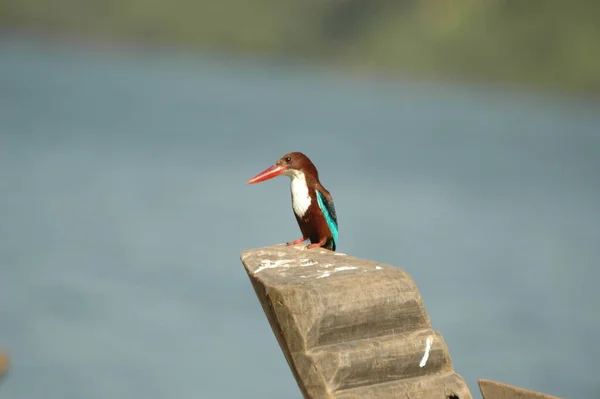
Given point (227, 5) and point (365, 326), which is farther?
point (227, 5)

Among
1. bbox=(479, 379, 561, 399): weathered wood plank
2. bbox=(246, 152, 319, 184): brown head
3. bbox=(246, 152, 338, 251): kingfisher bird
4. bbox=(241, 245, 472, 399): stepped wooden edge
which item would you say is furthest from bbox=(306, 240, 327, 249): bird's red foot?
bbox=(479, 379, 561, 399): weathered wood plank

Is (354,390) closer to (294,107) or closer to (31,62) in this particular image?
(294,107)

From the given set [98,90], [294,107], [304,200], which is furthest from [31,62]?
[304,200]

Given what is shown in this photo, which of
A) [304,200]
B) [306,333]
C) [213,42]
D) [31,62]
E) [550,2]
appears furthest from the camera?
[31,62]

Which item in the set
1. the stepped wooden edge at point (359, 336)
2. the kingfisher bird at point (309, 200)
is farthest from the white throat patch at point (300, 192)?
the stepped wooden edge at point (359, 336)

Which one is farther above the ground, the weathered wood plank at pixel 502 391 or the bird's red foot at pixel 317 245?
the bird's red foot at pixel 317 245

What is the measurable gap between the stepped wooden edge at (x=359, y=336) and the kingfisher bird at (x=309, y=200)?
67cm

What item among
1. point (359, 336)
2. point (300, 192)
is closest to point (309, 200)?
point (300, 192)

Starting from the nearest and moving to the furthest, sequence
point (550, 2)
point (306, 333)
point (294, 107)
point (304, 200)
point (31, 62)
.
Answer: point (306, 333) < point (304, 200) < point (550, 2) < point (294, 107) < point (31, 62)

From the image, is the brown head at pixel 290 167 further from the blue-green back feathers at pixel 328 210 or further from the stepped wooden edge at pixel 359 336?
the stepped wooden edge at pixel 359 336

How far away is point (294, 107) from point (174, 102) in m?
2.20

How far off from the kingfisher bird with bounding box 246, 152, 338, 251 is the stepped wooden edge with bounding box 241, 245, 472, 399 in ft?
Result: 2.18

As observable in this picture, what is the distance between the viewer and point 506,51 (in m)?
15.3

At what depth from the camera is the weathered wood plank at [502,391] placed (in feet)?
6.06
